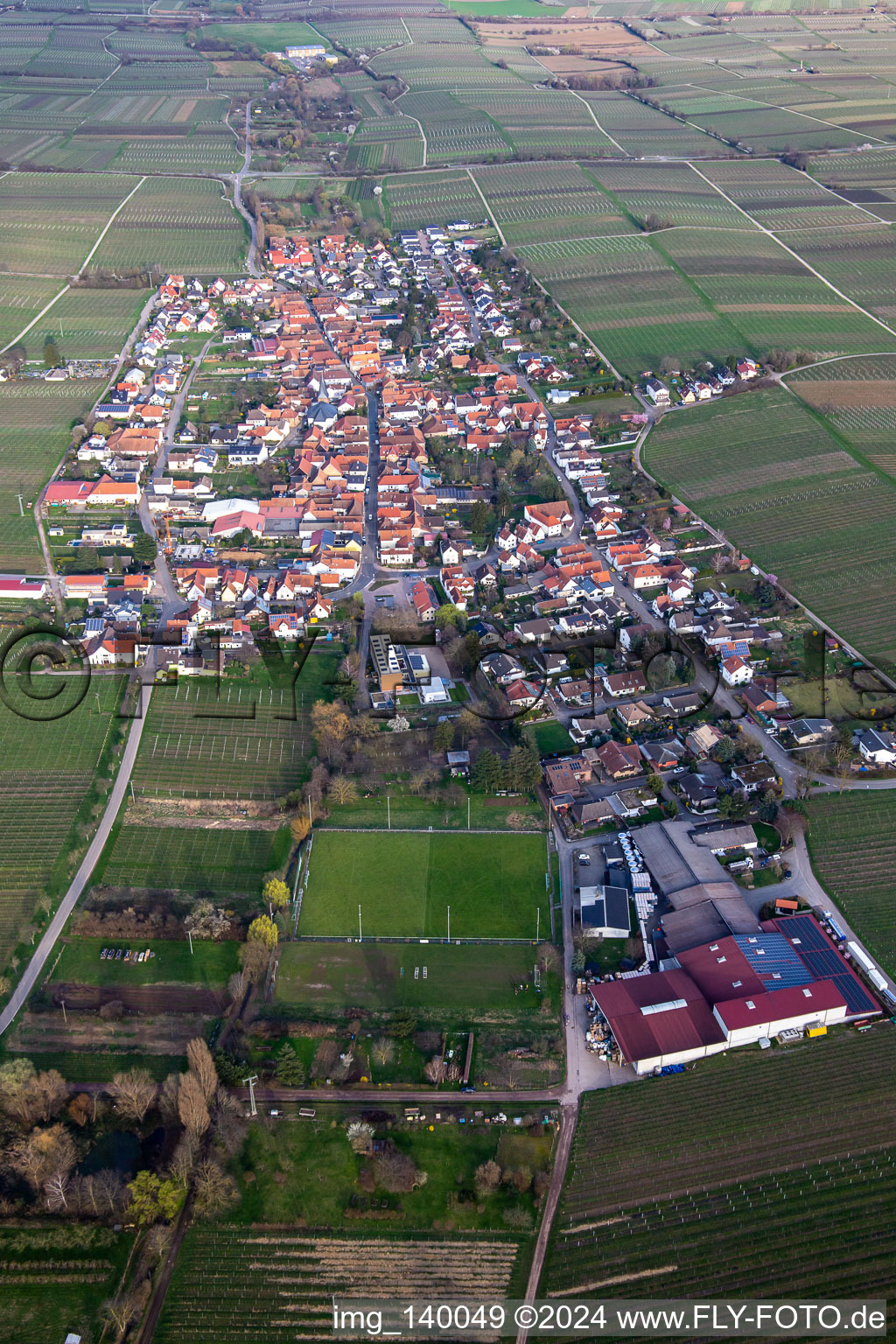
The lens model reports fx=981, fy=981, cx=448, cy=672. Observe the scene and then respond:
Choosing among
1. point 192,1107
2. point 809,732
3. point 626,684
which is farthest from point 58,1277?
point 809,732

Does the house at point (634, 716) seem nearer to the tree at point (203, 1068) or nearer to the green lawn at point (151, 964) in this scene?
the green lawn at point (151, 964)

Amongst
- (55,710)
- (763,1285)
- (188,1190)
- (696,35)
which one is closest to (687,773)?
(763,1285)

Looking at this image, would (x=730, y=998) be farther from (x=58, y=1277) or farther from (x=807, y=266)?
(x=807, y=266)

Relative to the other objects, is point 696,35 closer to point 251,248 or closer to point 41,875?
point 251,248

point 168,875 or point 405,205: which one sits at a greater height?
point 405,205

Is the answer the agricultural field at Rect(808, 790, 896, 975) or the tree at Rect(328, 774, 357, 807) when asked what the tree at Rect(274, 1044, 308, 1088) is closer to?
the tree at Rect(328, 774, 357, 807)
